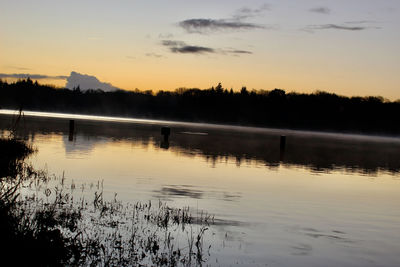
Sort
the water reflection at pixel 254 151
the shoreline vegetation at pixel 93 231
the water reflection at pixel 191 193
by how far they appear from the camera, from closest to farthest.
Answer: the shoreline vegetation at pixel 93 231
the water reflection at pixel 191 193
the water reflection at pixel 254 151

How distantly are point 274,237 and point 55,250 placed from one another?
297 inches

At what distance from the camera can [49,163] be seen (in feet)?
97.5

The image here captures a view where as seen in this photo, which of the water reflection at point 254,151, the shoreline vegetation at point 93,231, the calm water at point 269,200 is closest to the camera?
the shoreline vegetation at point 93,231

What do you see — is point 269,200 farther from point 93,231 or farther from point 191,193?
point 93,231

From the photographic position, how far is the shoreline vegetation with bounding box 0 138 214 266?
902cm

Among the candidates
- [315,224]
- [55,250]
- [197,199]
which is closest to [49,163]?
[197,199]

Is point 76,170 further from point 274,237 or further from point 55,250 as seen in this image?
point 55,250

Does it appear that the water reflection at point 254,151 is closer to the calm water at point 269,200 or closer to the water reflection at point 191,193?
the calm water at point 269,200

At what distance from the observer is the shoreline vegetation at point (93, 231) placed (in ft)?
29.6

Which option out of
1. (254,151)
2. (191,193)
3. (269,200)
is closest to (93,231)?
(191,193)

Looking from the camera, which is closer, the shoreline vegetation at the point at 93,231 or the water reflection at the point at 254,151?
the shoreline vegetation at the point at 93,231

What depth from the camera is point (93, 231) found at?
41.7 ft

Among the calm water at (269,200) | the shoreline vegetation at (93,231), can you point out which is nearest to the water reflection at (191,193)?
the calm water at (269,200)

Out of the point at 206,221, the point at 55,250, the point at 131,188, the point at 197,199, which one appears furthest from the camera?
the point at 131,188
